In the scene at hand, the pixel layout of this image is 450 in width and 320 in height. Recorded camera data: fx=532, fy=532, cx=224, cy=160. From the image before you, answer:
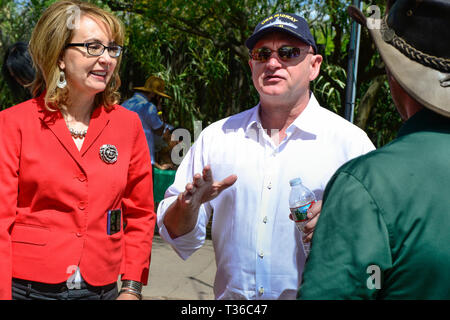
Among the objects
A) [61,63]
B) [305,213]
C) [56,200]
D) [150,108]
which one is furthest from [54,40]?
[150,108]

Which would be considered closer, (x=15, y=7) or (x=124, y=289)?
(x=124, y=289)

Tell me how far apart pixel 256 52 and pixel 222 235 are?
38.5 inches

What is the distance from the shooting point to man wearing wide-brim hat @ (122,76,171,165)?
7.80 m

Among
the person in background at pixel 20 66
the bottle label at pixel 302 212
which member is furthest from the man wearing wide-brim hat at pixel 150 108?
the bottle label at pixel 302 212

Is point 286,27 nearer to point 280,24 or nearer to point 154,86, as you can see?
point 280,24

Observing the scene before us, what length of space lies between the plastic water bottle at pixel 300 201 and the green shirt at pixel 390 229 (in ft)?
2.95

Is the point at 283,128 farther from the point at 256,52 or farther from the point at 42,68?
the point at 42,68

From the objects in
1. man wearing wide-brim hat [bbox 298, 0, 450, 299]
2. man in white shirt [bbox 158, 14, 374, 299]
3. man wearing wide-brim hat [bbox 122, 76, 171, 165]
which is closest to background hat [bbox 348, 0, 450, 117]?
man wearing wide-brim hat [bbox 298, 0, 450, 299]

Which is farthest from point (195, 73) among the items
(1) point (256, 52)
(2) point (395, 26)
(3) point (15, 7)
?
(2) point (395, 26)

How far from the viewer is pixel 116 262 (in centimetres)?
258

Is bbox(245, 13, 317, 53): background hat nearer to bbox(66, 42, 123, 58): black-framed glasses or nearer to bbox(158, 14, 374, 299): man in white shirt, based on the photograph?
bbox(158, 14, 374, 299): man in white shirt

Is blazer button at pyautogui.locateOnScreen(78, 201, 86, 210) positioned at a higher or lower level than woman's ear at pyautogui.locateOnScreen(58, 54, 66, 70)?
lower

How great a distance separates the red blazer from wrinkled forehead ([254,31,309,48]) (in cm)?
92

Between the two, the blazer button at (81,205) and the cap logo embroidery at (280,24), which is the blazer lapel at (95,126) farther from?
the cap logo embroidery at (280,24)
